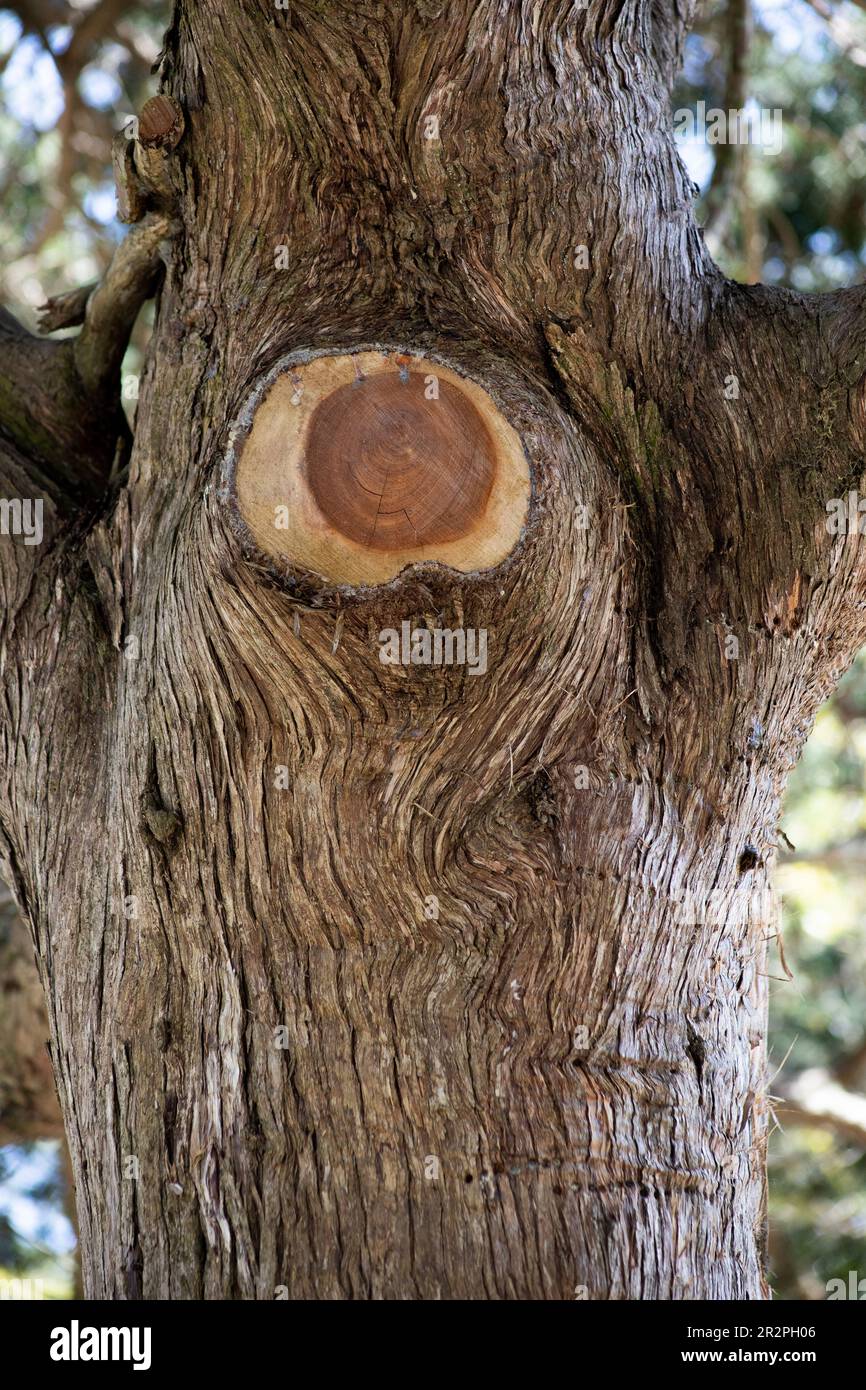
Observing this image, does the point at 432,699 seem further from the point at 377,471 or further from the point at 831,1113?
the point at 831,1113

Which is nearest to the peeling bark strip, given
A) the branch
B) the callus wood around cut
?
the callus wood around cut

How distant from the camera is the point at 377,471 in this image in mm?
1828

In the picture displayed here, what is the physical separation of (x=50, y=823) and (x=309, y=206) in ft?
3.80

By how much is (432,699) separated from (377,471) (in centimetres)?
35

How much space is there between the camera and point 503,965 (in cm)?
188

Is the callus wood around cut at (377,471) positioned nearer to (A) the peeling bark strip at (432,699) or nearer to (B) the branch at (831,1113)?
(A) the peeling bark strip at (432,699)

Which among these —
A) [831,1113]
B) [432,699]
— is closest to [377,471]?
[432,699]

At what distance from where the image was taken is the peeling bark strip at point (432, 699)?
71.3 inches

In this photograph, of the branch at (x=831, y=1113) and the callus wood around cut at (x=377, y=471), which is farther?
the branch at (x=831, y=1113)

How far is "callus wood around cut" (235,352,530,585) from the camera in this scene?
183 centimetres

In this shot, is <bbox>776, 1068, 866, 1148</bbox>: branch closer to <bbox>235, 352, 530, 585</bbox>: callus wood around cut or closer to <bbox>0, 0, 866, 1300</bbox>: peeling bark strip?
<bbox>0, 0, 866, 1300</bbox>: peeling bark strip

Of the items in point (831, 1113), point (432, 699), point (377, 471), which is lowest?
point (831, 1113)

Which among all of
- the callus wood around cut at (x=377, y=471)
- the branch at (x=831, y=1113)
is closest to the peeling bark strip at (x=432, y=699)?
the callus wood around cut at (x=377, y=471)
